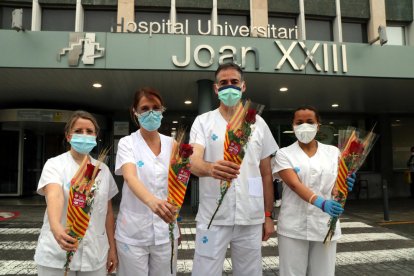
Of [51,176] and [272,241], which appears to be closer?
[51,176]

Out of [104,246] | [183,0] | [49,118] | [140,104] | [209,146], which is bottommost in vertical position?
[104,246]

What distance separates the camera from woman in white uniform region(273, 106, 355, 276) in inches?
122

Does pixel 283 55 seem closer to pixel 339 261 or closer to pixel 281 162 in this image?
pixel 339 261

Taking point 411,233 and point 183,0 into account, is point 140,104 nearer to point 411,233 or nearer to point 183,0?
point 411,233

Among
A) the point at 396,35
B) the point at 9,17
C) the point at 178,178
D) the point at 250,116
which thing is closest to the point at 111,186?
the point at 178,178

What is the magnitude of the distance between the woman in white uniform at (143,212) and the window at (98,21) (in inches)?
478

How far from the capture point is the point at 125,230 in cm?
274

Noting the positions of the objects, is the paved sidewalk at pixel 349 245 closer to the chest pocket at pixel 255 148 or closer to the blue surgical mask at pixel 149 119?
the chest pocket at pixel 255 148

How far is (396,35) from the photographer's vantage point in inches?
605

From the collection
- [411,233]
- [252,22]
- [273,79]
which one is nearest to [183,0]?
[252,22]

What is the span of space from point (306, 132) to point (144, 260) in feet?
6.10

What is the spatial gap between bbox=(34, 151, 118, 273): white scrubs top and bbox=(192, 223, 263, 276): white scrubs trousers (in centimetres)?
83

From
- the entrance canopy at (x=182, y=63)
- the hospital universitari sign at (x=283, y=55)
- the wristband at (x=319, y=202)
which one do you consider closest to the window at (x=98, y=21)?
the entrance canopy at (x=182, y=63)

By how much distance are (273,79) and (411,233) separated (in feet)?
18.2
